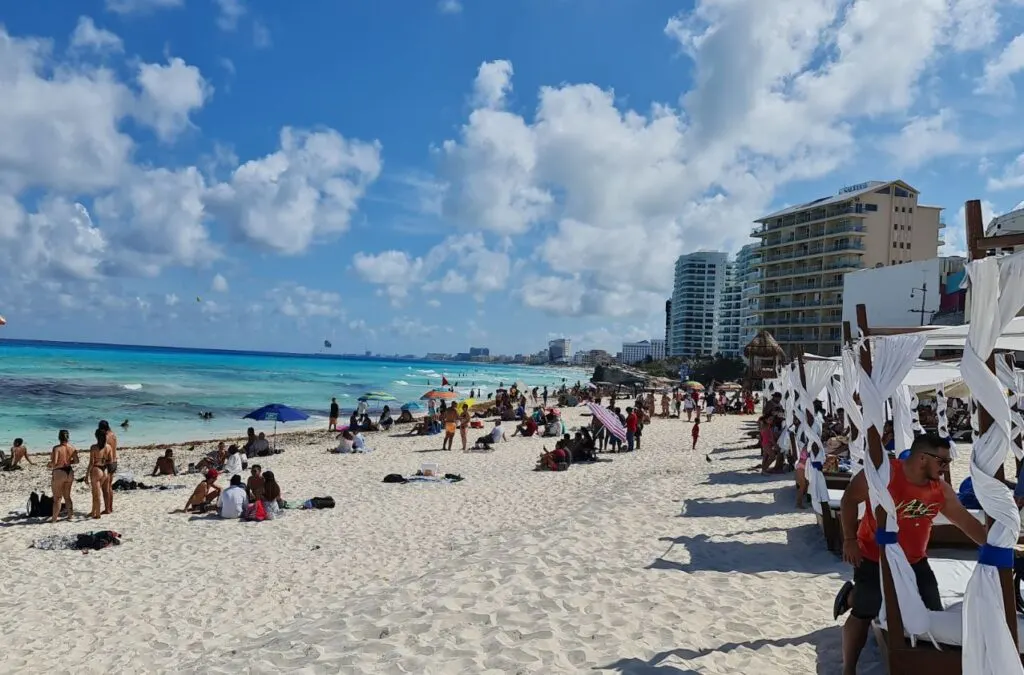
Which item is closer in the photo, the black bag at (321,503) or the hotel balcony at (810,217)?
the black bag at (321,503)

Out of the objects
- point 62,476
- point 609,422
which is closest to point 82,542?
point 62,476

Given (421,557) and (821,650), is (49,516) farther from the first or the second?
(821,650)

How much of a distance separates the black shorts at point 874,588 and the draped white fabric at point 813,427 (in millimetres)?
3642

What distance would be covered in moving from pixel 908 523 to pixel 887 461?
0.37 metres

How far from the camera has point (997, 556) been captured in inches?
118

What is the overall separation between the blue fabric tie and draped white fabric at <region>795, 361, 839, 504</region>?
439 cm

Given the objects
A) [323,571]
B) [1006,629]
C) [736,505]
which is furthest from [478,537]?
[1006,629]

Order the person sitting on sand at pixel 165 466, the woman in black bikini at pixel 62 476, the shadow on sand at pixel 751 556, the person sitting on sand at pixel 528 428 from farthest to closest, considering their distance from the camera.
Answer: the person sitting on sand at pixel 528 428
the person sitting on sand at pixel 165 466
the woman in black bikini at pixel 62 476
the shadow on sand at pixel 751 556

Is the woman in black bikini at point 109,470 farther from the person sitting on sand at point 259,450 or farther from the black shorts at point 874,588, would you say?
the black shorts at point 874,588

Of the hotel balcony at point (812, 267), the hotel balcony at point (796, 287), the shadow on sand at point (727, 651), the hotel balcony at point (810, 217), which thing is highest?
the hotel balcony at point (810, 217)

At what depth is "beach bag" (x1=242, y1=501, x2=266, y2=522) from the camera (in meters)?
10.2

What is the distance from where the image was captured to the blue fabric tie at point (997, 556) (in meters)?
2.98

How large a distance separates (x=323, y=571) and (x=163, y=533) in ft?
11.4

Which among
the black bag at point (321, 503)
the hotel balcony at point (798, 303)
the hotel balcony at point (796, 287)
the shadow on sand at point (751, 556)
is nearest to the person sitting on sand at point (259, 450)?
the black bag at point (321, 503)
